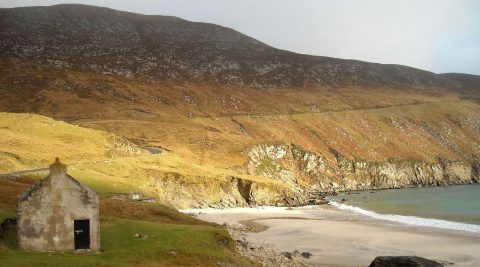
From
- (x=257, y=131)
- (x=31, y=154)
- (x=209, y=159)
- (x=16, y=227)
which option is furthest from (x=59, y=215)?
(x=257, y=131)

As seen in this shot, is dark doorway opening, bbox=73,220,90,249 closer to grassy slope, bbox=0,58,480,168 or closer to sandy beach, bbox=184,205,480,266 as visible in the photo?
sandy beach, bbox=184,205,480,266

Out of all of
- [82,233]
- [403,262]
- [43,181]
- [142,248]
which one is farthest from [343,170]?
[43,181]

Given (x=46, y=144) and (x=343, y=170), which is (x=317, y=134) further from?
(x=46, y=144)

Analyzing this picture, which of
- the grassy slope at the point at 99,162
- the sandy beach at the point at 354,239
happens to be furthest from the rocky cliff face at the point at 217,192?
the sandy beach at the point at 354,239

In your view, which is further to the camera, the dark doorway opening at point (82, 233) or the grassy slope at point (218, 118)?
the grassy slope at point (218, 118)

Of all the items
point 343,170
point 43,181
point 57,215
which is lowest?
point 57,215

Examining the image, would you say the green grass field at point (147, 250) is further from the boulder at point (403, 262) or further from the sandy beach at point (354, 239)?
the sandy beach at point (354, 239)

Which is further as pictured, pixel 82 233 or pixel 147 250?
pixel 82 233

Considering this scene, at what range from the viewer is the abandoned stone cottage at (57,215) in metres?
25.8

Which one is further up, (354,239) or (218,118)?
(218,118)

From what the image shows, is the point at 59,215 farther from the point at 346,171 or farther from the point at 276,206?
the point at 346,171

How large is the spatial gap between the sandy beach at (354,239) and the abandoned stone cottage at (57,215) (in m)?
16.4

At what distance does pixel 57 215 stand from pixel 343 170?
127675 millimetres

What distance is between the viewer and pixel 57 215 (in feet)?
86.2
